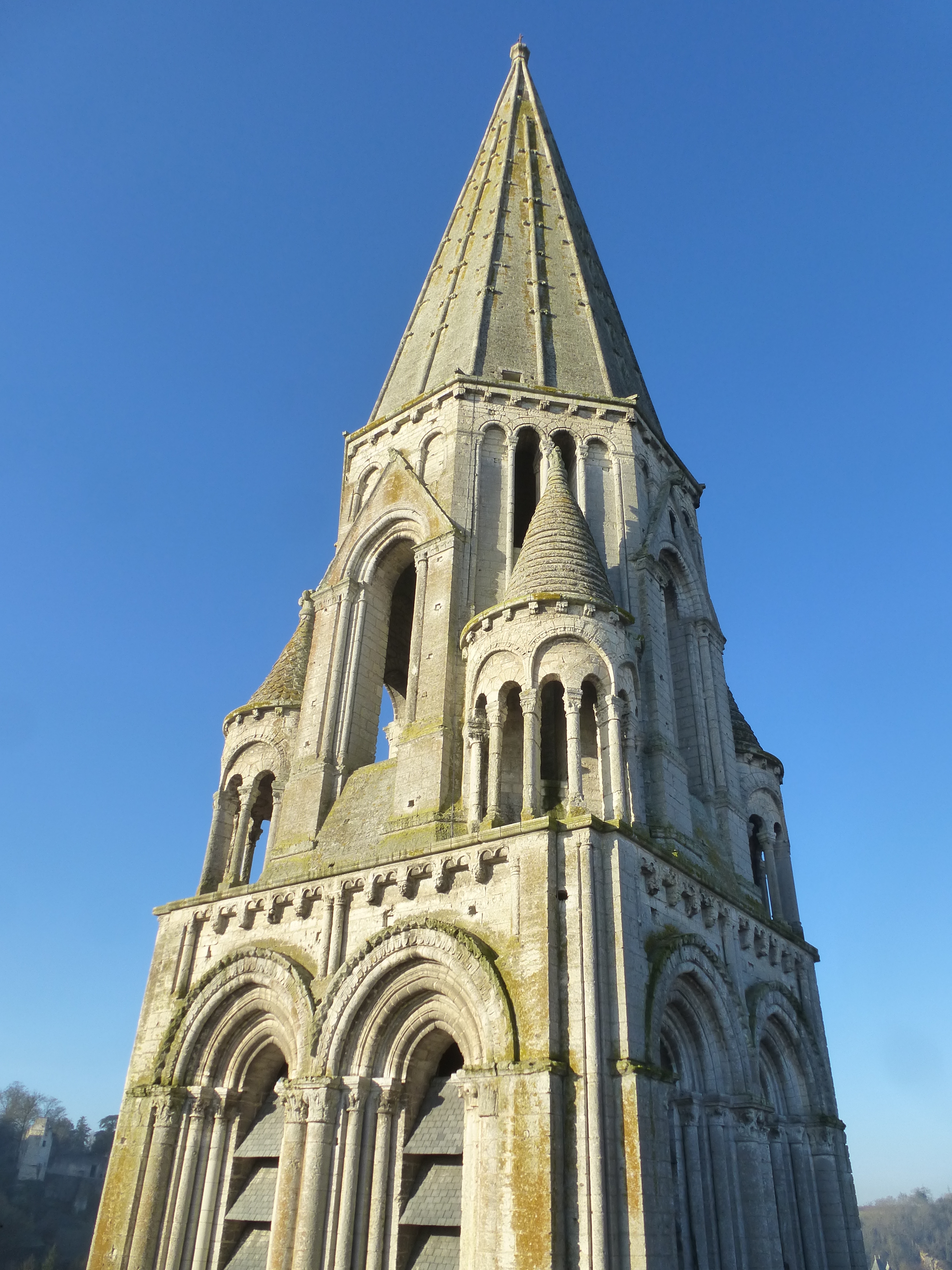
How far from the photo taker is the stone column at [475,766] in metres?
16.8

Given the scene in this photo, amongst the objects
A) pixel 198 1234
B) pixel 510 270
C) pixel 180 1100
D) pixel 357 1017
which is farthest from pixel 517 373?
pixel 198 1234

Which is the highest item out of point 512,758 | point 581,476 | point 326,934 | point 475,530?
point 581,476

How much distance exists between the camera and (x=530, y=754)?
1675 cm

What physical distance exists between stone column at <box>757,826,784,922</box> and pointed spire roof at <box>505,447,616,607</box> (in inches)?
301

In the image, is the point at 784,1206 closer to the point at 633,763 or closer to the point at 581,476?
the point at 633,763

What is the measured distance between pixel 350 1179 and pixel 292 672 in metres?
11.3

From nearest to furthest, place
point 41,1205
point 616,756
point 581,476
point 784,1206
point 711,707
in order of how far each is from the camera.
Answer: point 616,756, point 784,1206, point 711,707, point 581,476, point 41,1205

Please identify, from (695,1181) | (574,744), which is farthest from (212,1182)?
(574,744)

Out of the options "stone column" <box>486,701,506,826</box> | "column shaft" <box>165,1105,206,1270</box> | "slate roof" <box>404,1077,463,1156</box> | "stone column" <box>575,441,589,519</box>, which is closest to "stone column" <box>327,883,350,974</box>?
"slate roof" <box>404,1077,463,1156</box>

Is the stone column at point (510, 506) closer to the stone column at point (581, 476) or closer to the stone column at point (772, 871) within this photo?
the stone column at point (581, 476)

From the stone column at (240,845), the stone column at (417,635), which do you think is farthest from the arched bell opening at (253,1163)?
the stone column at (417,635)

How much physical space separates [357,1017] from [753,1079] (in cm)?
685

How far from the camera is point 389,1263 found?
1452cm

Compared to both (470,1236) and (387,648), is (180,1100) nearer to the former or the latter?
(470,1236)
